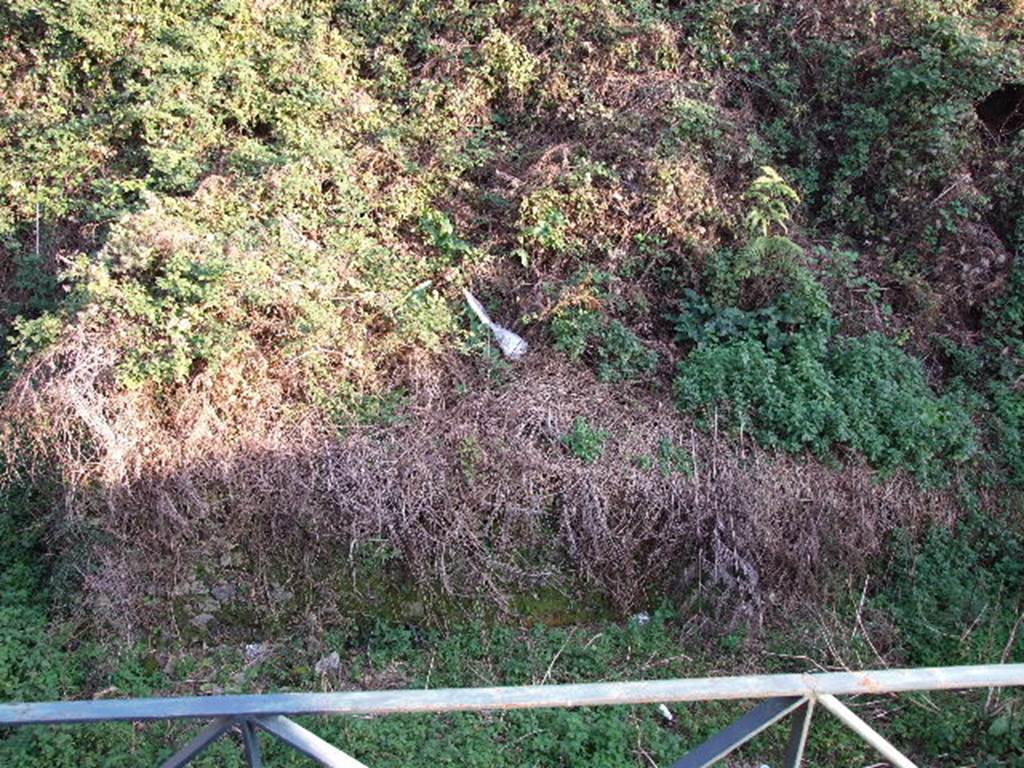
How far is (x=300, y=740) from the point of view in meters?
2.05

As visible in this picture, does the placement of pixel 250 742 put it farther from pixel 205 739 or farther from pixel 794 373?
pixel 794 373

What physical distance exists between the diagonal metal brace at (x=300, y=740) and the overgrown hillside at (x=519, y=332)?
7.25 ft

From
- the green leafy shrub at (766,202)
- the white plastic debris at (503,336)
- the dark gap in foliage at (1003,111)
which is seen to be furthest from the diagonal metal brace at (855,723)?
the dark gap in foliage at (1003,111)

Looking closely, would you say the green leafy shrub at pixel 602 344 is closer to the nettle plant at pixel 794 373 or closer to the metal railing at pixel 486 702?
the nettle plant at pixel 794 373

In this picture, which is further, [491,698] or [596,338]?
[596,338]

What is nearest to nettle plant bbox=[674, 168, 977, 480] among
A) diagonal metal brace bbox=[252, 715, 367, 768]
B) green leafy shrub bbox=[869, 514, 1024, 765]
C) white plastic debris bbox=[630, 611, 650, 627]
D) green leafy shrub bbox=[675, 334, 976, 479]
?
green leafy shrub bbox=[675, 334, 976, 479]

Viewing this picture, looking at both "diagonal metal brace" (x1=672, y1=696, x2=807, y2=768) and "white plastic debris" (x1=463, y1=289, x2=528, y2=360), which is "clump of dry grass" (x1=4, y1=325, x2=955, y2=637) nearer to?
"white plastic debris" (x1=463, y1=289, x2=528, y2=360)

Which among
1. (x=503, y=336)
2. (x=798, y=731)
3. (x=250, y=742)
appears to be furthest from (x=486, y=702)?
(x=503, y=336)

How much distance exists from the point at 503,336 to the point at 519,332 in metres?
0.14

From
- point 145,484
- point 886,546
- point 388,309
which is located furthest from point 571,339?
point 145,484

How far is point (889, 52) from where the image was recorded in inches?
245

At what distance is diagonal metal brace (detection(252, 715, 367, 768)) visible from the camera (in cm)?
205

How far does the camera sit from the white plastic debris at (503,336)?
538cm

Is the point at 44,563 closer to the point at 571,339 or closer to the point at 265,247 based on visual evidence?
the point at 265,247
